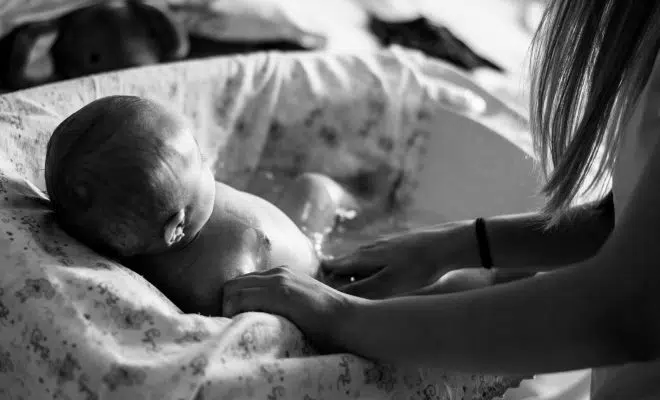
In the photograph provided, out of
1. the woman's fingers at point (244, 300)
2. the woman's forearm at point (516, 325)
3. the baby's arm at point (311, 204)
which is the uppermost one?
the woman's forearm at point (516, 325)

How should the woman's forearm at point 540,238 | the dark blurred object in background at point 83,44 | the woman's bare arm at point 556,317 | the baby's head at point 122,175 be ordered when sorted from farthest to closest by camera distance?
the dark blurred object in background at point 83,44 → the woman's forearm at point 540,238 → the baby's head at point 122,175 → the woman's bare arm at point 556,317

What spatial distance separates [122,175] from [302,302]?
0.70 ft

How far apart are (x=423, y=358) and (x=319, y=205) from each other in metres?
0.60

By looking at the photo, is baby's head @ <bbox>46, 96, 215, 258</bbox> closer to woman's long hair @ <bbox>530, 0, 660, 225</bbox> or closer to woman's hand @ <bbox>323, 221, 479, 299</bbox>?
woman's hand @ <bbox>323, 221, 479, 299</bbox>

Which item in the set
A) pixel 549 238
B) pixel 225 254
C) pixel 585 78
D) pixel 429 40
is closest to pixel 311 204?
pixel 225 254

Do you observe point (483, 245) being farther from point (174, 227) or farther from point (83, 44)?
point (83, 44)

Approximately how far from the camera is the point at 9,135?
3.25ft

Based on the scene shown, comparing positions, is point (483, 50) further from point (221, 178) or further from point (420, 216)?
point (221, 178)

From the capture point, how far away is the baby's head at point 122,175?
82 cm

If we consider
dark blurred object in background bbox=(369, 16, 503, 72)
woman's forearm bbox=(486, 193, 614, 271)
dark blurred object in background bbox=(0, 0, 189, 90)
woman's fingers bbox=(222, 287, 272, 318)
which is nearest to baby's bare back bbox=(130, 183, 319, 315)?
woman's fingers bbox=(222, 287, 272, 318)

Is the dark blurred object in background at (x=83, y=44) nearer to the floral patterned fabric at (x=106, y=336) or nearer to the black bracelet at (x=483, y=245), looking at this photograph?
the floral patterned fabric at (x=106, y=336)

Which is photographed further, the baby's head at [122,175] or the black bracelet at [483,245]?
the black bracelet at [483,245]

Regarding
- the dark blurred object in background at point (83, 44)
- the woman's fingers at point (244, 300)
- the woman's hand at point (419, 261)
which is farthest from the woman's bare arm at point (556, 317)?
the dark blurred object in background at point (83, 44)

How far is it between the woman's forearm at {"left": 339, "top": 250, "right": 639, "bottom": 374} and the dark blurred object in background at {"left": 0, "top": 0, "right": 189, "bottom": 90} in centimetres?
111
